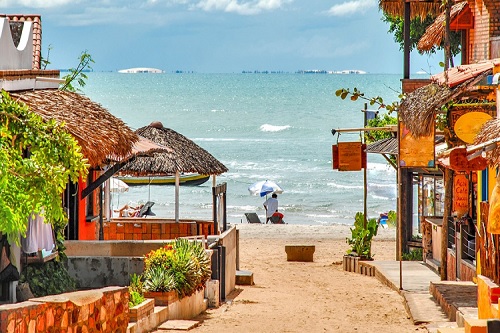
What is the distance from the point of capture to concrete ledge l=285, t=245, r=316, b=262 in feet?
83.6

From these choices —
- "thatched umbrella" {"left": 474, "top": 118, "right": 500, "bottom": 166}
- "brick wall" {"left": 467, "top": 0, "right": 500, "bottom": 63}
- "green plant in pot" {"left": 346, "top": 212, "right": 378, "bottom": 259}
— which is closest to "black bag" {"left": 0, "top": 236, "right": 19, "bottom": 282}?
"thatched umbrella" {"left": 474, "top": 118, "right": 500, "bottom": 166}

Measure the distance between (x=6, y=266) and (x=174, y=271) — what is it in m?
3.37

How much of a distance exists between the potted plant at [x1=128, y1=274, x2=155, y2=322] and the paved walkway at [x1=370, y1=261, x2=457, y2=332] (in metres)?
3.88

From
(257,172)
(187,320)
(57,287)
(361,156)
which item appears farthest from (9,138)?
(257,172)

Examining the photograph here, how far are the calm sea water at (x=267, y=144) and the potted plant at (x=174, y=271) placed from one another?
6.51m

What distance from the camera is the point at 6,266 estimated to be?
38.9ft

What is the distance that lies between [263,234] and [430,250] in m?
11.0

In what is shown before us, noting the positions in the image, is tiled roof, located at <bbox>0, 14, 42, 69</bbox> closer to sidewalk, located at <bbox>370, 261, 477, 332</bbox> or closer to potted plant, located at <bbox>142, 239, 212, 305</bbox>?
potted plant, located at <bbox>142, 239, 212, 305</bbox>

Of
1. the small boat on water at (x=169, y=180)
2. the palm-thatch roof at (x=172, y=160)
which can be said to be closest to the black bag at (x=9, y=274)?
the palm-thatch roof at (x=172, y=160)

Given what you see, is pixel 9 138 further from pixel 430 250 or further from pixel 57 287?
pixel 430 250

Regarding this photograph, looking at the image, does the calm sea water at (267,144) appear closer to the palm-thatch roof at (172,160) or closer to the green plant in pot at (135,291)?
the palm-thatch roof at (172,160)

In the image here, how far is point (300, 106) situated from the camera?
144m

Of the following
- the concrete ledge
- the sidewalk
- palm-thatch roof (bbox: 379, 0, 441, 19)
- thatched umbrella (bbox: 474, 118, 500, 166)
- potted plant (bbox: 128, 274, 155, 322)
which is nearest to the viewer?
thatched umbrella (bbox: 474, 118, 500, 166)

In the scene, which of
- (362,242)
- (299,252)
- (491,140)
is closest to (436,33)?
(362,242)
